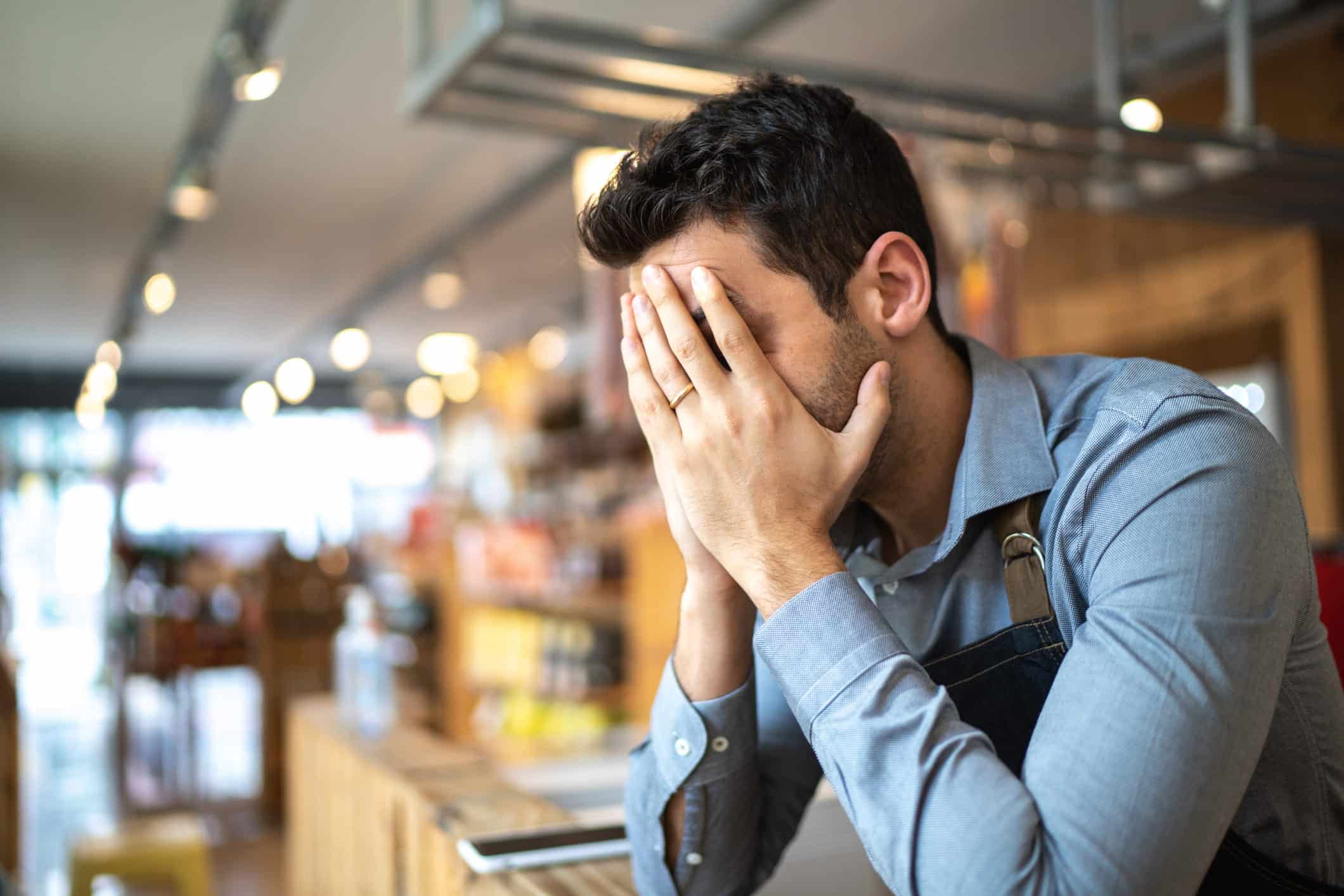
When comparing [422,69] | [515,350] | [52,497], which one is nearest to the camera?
[422,69]

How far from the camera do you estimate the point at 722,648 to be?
119 centimetres

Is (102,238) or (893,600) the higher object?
(102,238)

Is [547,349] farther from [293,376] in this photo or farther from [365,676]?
[365,676]

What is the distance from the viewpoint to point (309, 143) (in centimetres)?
571

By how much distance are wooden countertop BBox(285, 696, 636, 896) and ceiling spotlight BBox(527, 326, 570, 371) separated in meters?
6.71

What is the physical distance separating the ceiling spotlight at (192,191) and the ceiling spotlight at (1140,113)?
3.53 meters

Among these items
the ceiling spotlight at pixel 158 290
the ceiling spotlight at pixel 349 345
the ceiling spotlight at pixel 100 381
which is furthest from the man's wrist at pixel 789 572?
the ceiling spotlight at pixel 100 381

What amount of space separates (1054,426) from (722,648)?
411mm

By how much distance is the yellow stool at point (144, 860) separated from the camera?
2.98 meters

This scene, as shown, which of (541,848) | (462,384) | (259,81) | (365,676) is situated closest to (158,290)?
(259,81)

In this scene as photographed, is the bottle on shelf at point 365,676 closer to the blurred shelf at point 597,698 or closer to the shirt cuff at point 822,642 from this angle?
the shirt cuff at point 822,642

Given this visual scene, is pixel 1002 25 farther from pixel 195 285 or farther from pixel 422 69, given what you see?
pixel 195 285

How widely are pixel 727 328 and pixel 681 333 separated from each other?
50mm

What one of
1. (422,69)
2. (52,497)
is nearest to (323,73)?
(422,69)
